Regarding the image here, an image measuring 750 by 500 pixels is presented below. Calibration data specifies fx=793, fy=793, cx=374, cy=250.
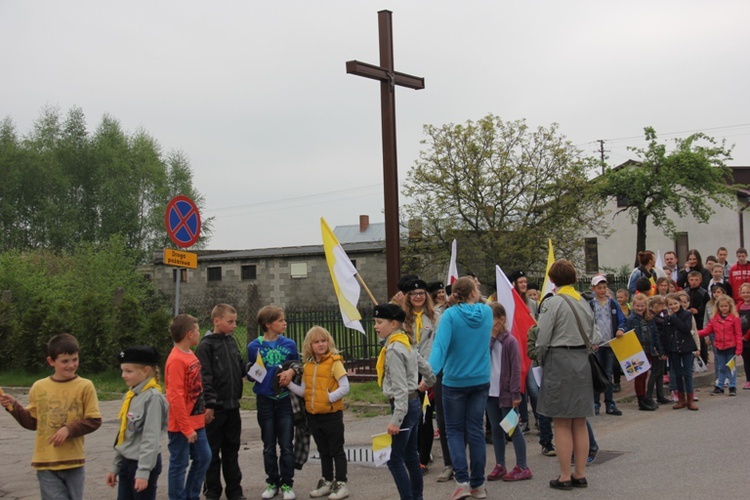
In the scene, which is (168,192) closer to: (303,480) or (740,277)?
(740,277)

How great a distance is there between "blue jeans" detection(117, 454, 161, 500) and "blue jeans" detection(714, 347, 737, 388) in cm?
940

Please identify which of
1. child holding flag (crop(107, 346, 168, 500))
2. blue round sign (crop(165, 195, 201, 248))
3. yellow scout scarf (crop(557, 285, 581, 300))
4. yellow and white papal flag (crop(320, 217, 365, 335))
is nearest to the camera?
child holding flag (crop(107, 346, 168, 500))

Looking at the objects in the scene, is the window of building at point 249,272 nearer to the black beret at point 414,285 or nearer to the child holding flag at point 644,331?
the child holding flag at point 644,331

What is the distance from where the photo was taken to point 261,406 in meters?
7.23

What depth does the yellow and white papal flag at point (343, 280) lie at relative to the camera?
8891mm

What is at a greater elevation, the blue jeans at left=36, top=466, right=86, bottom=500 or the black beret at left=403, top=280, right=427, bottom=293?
the black beret at left=403, top=280, right=427, bottom=293

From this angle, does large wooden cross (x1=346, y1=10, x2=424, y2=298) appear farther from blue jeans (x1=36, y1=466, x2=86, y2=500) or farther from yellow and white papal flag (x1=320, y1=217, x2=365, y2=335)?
blue jeans (x1=36, y1=466, x2=86, y2=500)

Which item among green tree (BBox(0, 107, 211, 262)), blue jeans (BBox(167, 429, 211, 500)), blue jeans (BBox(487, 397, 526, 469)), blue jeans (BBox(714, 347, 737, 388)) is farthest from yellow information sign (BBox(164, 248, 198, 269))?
green tree (BBox(0, 107, 211, 262))

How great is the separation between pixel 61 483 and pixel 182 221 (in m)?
5.30

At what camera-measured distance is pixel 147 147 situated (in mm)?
56125

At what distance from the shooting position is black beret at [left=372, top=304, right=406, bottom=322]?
626 centimetres

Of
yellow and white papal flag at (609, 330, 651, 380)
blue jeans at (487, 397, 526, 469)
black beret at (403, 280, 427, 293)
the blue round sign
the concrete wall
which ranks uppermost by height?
the concrete wall

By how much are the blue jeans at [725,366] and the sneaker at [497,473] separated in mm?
Answer: 6222

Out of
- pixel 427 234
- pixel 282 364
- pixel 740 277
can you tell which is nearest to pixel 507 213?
pixel 427 234
